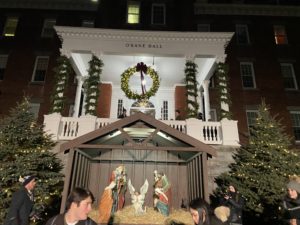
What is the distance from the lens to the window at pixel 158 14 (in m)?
21.5

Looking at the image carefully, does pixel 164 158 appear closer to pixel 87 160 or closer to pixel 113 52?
pixel 87 160

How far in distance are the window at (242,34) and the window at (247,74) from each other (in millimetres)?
2280

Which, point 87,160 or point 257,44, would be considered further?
point 257,44

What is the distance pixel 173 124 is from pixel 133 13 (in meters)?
13.3

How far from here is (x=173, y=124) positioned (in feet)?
41.2

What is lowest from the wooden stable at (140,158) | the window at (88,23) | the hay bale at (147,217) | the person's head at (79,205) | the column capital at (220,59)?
the hay bale at (147,217)

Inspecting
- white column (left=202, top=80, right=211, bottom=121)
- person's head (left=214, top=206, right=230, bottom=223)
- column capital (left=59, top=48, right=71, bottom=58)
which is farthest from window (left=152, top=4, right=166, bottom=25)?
person's head (left=214, top=206, right=230, bottom=223)

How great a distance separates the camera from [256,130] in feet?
34.8

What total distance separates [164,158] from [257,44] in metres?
16.4

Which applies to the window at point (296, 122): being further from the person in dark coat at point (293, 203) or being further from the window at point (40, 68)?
the window at point (40, 68)

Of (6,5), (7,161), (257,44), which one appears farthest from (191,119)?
(6,5)

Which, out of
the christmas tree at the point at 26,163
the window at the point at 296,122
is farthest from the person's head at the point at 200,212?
the window at the point at 296,122

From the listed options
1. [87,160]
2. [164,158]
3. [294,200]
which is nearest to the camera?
[294,200]

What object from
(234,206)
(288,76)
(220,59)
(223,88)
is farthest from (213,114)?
(234,206)
